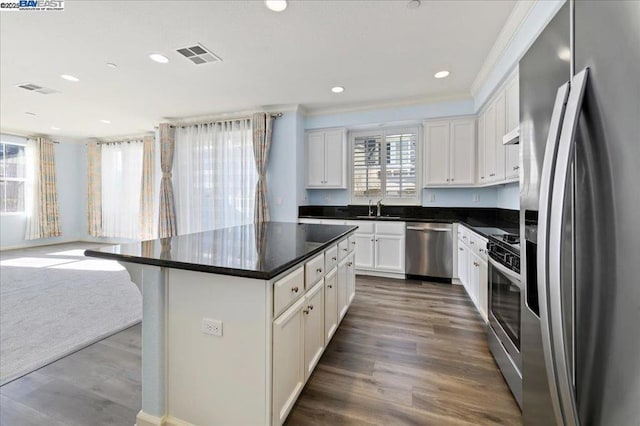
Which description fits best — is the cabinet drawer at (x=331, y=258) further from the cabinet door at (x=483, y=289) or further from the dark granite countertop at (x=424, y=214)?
the dark granite countertop at (x=424, y=214)

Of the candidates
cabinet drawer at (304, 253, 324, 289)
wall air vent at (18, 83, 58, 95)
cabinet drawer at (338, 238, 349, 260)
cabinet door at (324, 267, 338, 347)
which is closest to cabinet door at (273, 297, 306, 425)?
cabinet drawer at (304, 253, 324, 289)

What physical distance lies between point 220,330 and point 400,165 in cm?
422

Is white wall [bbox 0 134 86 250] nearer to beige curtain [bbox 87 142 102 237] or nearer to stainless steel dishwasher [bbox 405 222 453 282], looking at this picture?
beige curtain [bbox 87 142 102 237]

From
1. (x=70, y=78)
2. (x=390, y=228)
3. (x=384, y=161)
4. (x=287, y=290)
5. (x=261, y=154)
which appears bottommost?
(x=287, y=290)

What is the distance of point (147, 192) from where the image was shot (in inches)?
259

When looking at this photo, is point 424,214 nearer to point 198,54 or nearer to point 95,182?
point 198,54

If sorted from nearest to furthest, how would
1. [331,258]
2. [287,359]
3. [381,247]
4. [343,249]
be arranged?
1. [287,359]
2. [331,258]
3. [343,249]
4. [381,247]

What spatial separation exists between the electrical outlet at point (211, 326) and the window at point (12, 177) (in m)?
8.21

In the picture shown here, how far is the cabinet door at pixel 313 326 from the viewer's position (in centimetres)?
166

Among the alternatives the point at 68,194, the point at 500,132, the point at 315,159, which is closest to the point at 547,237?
the point at 500,132

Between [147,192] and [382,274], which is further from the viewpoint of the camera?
[147,192]

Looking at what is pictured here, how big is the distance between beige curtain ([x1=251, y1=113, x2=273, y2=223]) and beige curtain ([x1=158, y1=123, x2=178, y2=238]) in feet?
6.39

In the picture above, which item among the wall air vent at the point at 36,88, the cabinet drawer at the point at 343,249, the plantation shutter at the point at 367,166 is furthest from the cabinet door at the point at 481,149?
the wall air vent at the point at 36,88

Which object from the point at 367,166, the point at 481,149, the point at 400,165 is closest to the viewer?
the point at 481,149
